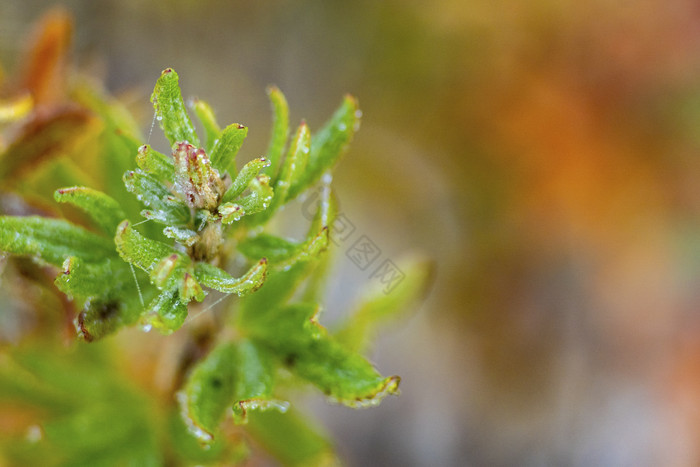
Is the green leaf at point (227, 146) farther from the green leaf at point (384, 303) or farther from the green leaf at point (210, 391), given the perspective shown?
the green leaf at point (384, 303)

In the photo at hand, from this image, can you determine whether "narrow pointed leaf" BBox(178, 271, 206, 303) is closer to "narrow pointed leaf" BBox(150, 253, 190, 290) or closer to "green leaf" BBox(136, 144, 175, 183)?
"narrow pointed leaf" BBox(150, 253, 190, 290)

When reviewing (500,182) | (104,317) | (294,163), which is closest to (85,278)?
(104,317)

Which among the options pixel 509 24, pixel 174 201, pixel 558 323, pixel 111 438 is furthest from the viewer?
pixel 509 24

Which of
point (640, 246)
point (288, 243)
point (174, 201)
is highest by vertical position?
point (640, 246)

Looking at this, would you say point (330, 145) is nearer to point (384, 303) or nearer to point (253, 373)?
point (253, 373)

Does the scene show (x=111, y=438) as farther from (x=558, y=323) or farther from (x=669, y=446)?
(x=669, y=446)

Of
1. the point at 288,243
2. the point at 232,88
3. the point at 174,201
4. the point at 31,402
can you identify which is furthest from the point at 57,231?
the point at 232,88
